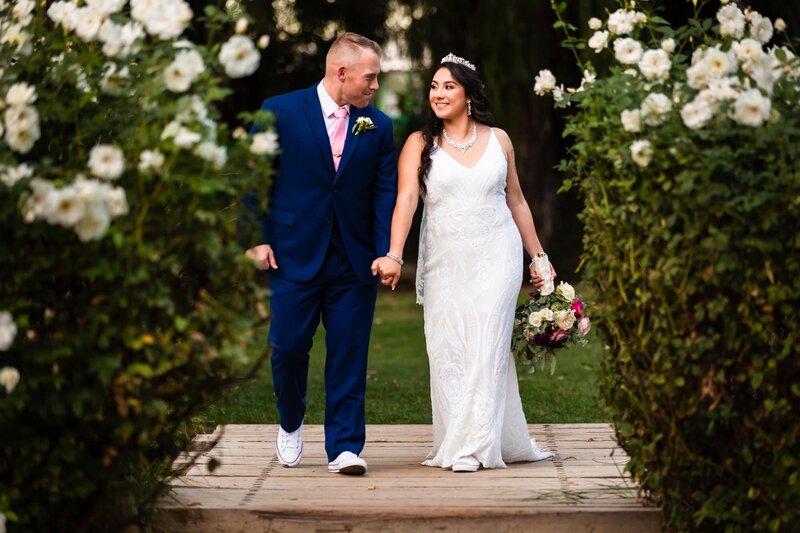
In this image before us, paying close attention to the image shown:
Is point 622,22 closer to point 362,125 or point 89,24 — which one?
point 362,125

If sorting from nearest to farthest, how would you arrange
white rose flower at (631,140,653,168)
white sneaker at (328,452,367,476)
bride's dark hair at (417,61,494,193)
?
white rose flower at (631,140,653,168), white sneaker at (328,452,367,476), bride's dark hair at (417,61,494,193)

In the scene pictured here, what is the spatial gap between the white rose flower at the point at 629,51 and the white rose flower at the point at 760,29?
40 centimetres

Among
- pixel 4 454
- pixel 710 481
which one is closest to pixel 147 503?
pixel 4 454

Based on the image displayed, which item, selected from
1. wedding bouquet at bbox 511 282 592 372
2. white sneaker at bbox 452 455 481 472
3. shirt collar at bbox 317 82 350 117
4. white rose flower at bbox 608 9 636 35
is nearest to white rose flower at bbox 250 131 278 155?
white rose flower at bbox 608 9 636 35

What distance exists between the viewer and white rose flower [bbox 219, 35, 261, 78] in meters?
3.52

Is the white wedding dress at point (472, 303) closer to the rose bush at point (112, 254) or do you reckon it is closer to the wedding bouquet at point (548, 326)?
the wedding bouquet at point (548, 326)

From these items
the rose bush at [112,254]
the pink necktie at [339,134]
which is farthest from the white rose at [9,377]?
the pink necktie at [339,134]

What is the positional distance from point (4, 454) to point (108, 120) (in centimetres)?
110

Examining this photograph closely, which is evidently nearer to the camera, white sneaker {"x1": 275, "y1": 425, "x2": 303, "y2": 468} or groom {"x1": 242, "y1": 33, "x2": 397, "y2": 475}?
groom {"x1": 242, "y1": 33, "x2": 397, "y2": 475}

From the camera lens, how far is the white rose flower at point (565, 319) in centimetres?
563

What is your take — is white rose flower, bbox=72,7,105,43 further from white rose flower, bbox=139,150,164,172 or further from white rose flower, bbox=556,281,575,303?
white rose flower, bbox=556,281,575,303

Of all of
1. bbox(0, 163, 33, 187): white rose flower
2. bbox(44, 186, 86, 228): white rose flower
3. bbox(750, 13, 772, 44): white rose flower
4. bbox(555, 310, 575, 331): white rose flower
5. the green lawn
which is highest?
bbox(750, 13, 772, 44): white rose flower

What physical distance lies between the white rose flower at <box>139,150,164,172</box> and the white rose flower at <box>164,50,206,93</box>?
0.77 ft

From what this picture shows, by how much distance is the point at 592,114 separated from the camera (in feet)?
13.4
